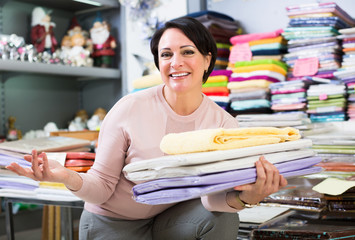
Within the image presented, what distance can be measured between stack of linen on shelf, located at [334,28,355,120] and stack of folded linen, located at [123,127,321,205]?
3.83 feet

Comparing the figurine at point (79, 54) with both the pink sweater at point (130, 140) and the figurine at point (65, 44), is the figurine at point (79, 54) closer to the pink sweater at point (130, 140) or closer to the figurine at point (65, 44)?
the figurine at point (65, 44)

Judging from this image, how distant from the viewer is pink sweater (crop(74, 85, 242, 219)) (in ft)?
4.74

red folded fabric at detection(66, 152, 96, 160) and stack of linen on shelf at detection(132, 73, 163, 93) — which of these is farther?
stack of linen on shelf at detection(132, 73, 163, 93)

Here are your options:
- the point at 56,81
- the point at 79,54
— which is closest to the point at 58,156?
the point at 79,54

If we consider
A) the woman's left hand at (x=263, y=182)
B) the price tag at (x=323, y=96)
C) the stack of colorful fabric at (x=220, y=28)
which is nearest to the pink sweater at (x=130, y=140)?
the woman's left hand at (x=263, y=182)

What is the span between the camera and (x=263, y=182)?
1086mm

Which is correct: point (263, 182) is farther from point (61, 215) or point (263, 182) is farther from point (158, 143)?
point (61, 215)

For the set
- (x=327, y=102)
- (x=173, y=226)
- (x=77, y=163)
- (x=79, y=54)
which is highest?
(x=79, y=54)

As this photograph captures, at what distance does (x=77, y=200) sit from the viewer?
1897mm

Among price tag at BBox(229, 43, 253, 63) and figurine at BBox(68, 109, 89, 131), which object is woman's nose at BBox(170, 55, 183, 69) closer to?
price tag at BBox(229, 43, 253, 63)

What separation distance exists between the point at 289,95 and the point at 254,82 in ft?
Result: 0.64

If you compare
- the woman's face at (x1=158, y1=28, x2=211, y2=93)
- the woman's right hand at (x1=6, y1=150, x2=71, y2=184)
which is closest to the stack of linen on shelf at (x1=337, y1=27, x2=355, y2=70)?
the woman's face at (x1=158, y1=28, x2=211, y2=93)

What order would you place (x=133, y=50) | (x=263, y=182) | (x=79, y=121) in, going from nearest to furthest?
(x=263, y=182), (x=133, y=50), (x=79, y=121)

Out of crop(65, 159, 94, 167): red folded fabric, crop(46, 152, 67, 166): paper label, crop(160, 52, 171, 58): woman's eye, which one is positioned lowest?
crop(65, 159, 94, 167): red folded fabric
